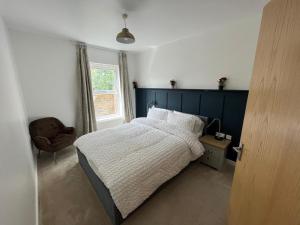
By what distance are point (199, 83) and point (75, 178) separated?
2.89m

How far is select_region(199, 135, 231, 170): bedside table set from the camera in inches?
86.9

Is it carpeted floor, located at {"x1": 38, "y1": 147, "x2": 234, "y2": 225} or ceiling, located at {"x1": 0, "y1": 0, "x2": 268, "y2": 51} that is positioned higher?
ceiling, located at {"x1": 0, "y1": 0, "x2": 268, "y2": 51}

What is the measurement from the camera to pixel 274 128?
28.0 inches

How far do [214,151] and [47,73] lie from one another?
365 cm

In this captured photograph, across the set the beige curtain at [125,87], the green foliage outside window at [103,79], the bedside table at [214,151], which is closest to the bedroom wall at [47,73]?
the green foliage outside window at [103,79]

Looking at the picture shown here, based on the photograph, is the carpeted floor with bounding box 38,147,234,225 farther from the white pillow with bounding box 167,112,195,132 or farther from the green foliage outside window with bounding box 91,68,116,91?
the green foliage outside window with bounding box 91,68,116,91

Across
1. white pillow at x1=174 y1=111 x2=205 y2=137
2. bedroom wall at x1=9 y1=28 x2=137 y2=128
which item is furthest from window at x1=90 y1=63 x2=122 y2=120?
white pillow at x1=174 y1=111 x2=205 y2=137

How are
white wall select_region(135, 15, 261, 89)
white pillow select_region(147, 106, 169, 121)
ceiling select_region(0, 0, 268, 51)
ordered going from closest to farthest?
ceiling select_region(0, 0, 268, 51), white wall select_region(135, 15, 261, 89), white pillow select_region(147, 106, 169, 121)

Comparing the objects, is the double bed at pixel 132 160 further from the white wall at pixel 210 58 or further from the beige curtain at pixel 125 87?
the beige curtain at pixel 125 87

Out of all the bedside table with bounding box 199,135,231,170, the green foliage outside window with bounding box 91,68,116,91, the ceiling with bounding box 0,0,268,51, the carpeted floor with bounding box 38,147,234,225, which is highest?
the ceiling with bounding box 0,0,268,51

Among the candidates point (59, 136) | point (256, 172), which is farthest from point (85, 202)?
point (256, 172)

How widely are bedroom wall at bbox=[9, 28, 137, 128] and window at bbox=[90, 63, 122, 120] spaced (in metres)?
0.50

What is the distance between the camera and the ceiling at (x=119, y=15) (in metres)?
1.62

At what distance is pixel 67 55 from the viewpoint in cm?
299
